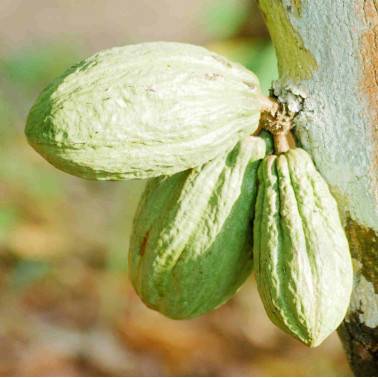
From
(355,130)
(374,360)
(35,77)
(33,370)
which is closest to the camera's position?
(355,130)

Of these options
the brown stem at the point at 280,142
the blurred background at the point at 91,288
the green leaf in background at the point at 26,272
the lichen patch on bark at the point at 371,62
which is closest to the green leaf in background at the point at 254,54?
the blurred background at the point at 91,288

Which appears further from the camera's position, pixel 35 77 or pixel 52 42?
pixel 52 42

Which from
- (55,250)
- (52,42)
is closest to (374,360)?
(55,250)

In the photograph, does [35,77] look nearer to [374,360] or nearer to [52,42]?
[52,42]

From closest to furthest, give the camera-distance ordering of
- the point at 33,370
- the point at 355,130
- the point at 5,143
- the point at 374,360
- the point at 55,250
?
the point at 355,130 → the point at 374,360 → the point at 33,370 → the point at 55,250 → the point at 5,143

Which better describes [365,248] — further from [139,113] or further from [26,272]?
[26,272]

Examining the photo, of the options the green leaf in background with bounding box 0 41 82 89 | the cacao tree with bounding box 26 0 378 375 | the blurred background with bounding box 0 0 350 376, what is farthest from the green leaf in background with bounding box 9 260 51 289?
the cacao tree with bounding box 26 0 378 375

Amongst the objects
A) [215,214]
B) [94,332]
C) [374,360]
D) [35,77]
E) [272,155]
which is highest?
[272,155]
